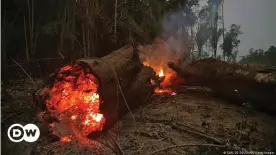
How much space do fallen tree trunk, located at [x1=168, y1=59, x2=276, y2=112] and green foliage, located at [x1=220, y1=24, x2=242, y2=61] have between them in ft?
64.9

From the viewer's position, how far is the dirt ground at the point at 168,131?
4336mm

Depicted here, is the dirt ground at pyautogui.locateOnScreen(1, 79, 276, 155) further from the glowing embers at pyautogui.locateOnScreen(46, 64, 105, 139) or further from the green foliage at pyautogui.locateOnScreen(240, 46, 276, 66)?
the green foliage at pyautogui.locateOnScreen(240, 46, 276, 66)

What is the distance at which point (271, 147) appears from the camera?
447 centimetres

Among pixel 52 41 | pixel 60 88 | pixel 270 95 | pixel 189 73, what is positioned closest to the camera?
pixel 60 88

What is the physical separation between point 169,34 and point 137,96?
10023 millimetres

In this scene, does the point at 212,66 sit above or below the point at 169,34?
below

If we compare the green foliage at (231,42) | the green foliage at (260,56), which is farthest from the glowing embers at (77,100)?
the green foliage at (231,42)

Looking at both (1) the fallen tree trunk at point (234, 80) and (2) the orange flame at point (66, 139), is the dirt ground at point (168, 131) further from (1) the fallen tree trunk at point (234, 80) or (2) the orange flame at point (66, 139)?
(1) the fallen tree trunk at point (234, 80)

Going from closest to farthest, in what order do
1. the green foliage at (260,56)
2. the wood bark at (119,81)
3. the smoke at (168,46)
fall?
the wood bark at (119,81) < the smoke at (168,46) < the green foliage at (260,56)

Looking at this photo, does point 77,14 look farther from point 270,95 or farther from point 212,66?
point 270,95

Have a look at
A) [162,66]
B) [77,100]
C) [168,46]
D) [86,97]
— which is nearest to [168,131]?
[86,97]

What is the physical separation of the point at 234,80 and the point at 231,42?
70.7 feet

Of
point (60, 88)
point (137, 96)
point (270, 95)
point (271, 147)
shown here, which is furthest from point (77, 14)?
point (271, 147)

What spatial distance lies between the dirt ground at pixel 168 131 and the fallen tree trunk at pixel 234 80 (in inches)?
12.4
